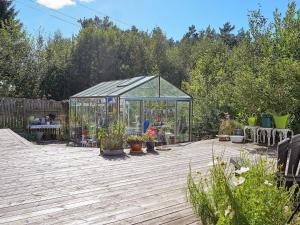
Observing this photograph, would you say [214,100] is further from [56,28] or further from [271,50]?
[56,28]

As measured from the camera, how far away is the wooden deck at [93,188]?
3.21 m

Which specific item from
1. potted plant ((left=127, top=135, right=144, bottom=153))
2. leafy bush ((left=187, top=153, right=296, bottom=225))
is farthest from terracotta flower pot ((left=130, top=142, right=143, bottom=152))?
leafy bush ((left=187, top=153, right=296, bottom=225))

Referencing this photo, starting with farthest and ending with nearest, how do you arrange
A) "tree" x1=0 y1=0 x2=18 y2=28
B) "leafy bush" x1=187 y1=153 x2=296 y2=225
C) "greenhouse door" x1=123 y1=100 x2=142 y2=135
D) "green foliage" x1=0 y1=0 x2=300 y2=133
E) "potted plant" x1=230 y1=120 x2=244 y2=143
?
"tree" x1=0 y1=0 x2=18 y2=28
"greenhouse door" x1=123 y1=100 x2=142 y2=135
"potted plant" x1=230 y1=120 x2=244 y2=143
"green foliage" x1=0 y1=0 x2=300 y2=133
"leafy bush" x1=187 y1=153 x2=296 y2=225

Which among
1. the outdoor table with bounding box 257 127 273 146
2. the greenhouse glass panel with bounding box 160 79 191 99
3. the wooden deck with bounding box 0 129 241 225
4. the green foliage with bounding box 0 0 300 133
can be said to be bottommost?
the wooden deck with bounding box 0 129 241 225

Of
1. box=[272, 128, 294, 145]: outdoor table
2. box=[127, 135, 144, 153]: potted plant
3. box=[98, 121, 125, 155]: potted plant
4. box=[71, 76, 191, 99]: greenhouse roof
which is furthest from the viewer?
box=[71, 76, 191, 99]: greenhouse roof

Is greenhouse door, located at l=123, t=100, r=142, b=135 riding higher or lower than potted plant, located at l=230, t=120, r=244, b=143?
higher

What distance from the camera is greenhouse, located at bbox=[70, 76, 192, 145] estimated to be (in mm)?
10664

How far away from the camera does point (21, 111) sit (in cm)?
1427

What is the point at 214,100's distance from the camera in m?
12.4

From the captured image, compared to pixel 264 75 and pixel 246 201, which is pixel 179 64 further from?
pixel 246 201

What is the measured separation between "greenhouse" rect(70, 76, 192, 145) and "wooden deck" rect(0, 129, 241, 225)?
3.80m

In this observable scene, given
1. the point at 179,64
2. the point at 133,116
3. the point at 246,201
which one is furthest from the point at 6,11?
the point at 246,201

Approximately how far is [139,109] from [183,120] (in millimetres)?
1835

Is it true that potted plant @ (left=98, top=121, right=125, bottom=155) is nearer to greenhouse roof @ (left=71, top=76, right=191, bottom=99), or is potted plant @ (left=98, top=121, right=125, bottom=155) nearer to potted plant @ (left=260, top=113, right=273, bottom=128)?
greenhouse roof @ (left=71, top=76, right=191, bottom=99)
